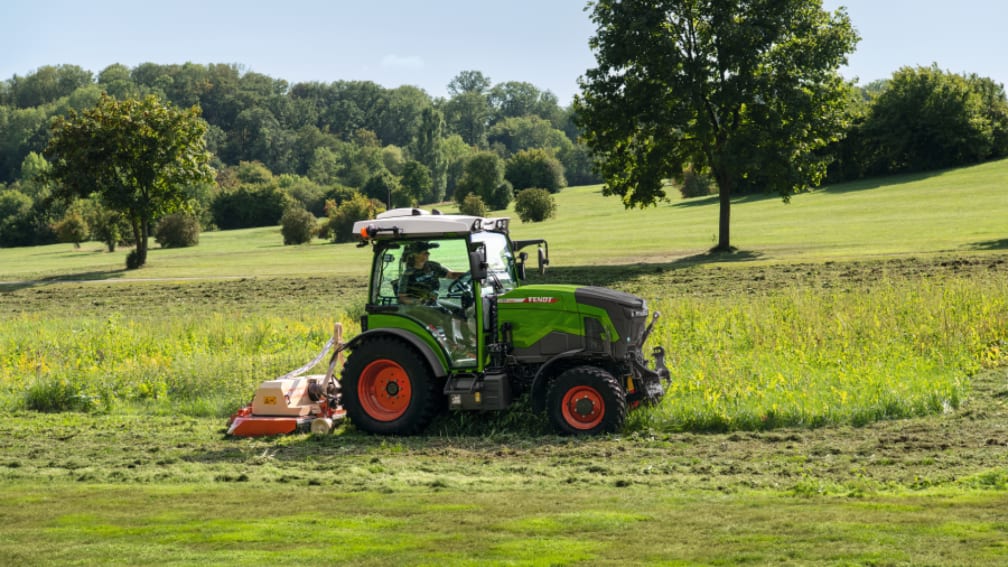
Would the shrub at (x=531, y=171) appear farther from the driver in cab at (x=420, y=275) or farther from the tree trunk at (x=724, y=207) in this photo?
the driver in cab at (x=420, y=275)

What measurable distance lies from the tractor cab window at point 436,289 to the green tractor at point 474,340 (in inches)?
0.4

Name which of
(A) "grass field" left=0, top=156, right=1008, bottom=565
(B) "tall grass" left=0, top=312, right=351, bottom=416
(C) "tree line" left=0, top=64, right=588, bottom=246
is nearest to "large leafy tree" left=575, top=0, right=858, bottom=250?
(A) "grass field" left=0, top=156, right=1008, bottom=565

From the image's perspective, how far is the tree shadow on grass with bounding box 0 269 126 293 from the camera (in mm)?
40812

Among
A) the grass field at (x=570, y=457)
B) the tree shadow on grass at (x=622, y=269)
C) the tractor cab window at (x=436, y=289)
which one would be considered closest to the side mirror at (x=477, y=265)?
the tractor cab window at (x=436, y=289)

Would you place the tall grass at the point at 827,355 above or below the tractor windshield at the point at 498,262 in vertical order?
below

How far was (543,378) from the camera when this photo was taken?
11.6 metres

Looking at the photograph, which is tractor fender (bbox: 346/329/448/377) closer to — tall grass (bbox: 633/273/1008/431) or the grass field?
the grass field

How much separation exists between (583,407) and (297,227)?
55121 millimetres

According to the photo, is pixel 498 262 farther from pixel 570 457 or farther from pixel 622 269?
pixel 622 269

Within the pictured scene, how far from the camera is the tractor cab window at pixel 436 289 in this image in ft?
37.9

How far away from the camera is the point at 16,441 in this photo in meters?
12.2

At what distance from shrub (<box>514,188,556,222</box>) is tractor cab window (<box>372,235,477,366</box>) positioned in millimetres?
59062

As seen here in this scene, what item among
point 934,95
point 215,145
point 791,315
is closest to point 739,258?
point 791,315

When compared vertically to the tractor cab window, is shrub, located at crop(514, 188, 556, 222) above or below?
above
